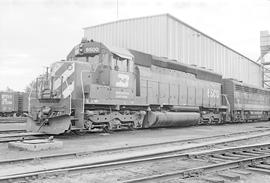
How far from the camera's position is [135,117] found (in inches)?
516

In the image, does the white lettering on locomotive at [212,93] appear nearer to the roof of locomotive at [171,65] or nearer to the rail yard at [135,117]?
the rail yard at [135,117]

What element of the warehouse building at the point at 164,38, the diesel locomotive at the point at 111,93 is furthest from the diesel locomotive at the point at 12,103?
the diesel locomotive at the point at 111,93

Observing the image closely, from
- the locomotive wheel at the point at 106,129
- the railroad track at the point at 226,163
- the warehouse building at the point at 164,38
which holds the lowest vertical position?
the railroad track at the point at 226,163

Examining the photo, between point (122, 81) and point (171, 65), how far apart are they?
15.3ft

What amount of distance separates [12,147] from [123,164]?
3.82 metres

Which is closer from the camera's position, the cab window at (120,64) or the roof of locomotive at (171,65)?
the cab window at (120,64)

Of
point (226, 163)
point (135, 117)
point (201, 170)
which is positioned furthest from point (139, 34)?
point (201, 170)

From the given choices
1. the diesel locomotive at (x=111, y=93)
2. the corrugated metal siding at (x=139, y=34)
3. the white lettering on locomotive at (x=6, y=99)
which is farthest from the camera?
the white lettering on locomotive at (x=6, y=99)

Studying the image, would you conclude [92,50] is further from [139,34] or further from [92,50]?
[139,34]

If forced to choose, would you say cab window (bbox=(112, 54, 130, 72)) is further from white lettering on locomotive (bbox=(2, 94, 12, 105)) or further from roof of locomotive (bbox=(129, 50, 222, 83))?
white lettering on locomotive (bbox=(2, 94, 12, 105))

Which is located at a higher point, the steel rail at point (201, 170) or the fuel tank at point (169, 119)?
the fuel tank at point (169, 119)

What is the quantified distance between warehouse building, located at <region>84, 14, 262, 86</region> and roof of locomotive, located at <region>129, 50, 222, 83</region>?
393cm

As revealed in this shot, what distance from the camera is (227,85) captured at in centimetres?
2198

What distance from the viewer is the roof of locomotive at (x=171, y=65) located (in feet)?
45.0
